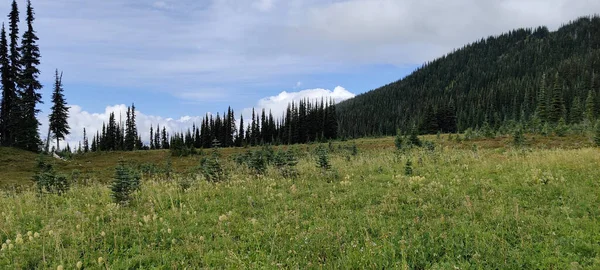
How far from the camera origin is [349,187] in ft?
31.1

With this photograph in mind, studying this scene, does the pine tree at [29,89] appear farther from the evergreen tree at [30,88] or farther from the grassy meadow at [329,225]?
the grassy meadow at [329,225]

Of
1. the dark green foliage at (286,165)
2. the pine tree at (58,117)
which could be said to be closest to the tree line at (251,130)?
the pine tree at (58,117)

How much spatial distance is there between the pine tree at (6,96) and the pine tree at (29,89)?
3.76 ft

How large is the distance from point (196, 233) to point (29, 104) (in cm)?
4879

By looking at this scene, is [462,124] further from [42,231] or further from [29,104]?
[42,231]

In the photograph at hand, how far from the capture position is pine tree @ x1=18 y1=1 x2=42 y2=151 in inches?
1588

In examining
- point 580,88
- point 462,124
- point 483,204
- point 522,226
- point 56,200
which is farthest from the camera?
point 462,124

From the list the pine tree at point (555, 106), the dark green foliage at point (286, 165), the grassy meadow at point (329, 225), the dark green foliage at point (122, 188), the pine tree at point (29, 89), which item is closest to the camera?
the grassy meadow at point (329, 225)

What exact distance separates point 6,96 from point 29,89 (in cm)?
260

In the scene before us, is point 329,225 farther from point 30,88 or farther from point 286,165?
point 30,88

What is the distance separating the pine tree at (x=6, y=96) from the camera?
4075 centimetres

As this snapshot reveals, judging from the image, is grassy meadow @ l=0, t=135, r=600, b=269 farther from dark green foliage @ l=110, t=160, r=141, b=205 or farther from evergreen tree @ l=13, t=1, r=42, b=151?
evergreen tree @ l=13, t=1, r=42, b=151

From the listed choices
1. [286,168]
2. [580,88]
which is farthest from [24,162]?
[580,88]

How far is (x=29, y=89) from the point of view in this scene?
138 feet
